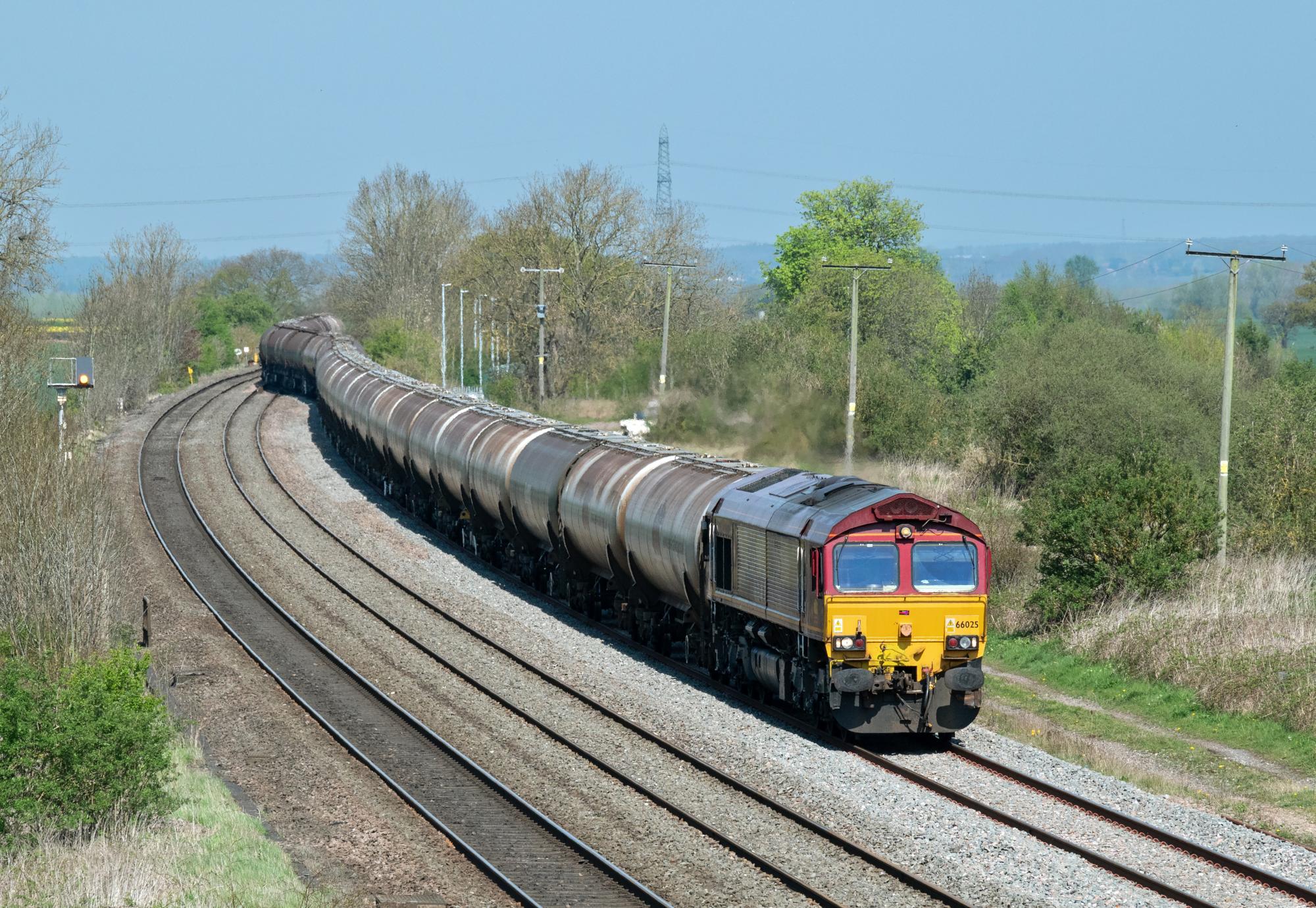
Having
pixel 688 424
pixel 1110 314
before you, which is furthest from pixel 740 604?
pixel 1110 314

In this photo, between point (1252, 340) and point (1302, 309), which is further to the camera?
point (1302, 309)

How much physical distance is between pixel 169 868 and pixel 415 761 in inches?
199

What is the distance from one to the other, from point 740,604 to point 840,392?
2630 centimetres

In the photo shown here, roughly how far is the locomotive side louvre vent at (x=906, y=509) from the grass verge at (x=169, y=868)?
27.9 ft

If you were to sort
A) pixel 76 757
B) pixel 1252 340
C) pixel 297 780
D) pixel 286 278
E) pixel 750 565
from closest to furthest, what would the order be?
pixel 76 757 < pixel 297 780 < pixel 750 565 < pixel 1252 340 < pixel 286 278

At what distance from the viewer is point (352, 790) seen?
17.1 meters

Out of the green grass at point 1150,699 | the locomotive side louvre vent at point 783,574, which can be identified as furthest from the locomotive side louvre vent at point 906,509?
the green grass at point 1150,699

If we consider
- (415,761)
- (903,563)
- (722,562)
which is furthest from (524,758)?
(903,563)

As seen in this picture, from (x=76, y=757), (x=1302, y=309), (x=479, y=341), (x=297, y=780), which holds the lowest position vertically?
(x=297, y=780)

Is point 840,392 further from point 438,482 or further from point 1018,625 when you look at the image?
point 1018,625

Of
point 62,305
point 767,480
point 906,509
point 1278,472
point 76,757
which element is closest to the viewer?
point 76,757

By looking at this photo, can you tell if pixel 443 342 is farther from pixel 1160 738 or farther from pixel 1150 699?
pixel 1160 738

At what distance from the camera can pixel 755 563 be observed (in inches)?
807

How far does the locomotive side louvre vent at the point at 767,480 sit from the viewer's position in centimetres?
2178
